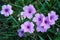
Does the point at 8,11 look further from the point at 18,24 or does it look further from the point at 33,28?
the point at 33,28

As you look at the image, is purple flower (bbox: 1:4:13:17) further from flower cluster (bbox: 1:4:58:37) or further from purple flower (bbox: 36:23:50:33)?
purple flower (bbox: 36:23:50:33)

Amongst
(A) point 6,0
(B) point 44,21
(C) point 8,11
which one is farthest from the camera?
(A) point 6,0

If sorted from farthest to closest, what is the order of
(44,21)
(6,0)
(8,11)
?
1. (6,0)
2. (8,11)
3. (44,21)

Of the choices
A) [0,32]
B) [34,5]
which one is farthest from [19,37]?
[34,5]

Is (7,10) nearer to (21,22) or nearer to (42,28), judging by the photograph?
(21,22)

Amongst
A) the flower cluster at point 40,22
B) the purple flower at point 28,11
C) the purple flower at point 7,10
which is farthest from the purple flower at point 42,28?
the purple flower at point 7,10

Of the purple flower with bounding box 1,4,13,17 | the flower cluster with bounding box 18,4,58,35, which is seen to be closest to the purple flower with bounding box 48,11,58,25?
the flower cluster with bounding box 18,4,58,35

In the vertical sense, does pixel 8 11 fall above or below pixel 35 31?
above
